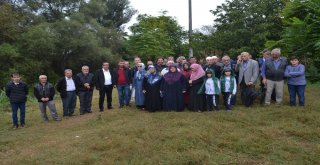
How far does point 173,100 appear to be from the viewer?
448 inches

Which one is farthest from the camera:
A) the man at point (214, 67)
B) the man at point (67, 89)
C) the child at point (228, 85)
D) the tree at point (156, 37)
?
the tree at point (156, 37)

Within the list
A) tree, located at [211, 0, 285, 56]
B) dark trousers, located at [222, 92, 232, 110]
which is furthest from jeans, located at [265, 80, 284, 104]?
tree, located at [211, 0, 285, 56]

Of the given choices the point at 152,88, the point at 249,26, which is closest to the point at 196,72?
the point at 152,88

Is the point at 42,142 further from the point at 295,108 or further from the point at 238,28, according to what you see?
the point at 238,28

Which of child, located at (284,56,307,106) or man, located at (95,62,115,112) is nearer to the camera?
child, located at (284,56,307,106)

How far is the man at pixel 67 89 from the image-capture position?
39.2 feet

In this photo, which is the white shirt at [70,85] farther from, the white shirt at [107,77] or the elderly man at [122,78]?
the elderly man at [122,78]

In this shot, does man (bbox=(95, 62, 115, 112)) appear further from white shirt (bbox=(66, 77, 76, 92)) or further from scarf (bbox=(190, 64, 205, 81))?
scarf (bbox=(190, 64, 205, 81))

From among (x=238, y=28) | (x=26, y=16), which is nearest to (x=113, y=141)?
(x=238, y=28)

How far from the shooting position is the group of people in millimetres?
10906

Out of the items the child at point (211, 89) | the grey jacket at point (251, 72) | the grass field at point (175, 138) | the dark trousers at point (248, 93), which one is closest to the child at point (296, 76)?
the grass field at point (175, 138)

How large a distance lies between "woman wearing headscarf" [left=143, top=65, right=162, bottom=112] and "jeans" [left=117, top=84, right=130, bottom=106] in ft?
2.80

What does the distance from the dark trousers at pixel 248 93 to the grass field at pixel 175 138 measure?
0.91 ft

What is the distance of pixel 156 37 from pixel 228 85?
16.6 m
